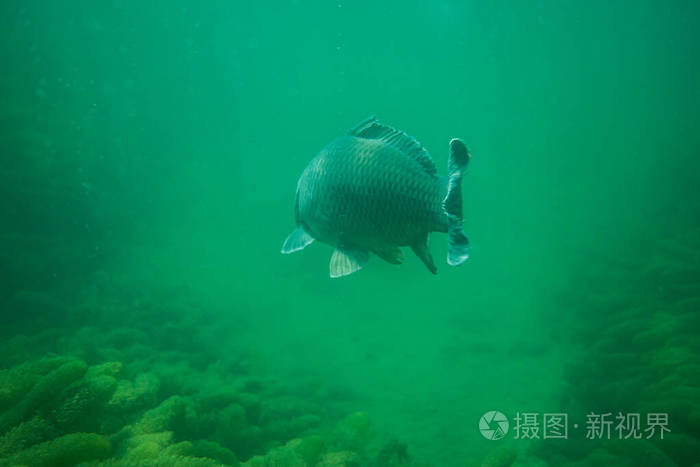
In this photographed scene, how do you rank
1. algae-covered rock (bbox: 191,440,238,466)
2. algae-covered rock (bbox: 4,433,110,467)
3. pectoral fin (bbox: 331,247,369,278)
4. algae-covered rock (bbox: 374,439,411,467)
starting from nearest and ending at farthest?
algae-covered rock (bbox: 4,433,110,467)
pectoral fin (bbox: 331,247,369,278)
algae-covered rock (bbox: 191,440,238,466)
algae-covered rock (bbox: 374,439,411,467)

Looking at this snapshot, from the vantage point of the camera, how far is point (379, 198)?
1.94m

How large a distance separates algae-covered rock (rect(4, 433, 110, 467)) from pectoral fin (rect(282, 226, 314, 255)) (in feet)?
4.84

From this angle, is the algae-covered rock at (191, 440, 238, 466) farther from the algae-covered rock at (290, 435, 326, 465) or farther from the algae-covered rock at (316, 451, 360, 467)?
the algae-covered rock at (316, 451, 360, 467)

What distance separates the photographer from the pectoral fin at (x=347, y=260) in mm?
2068

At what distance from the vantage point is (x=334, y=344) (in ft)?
33.3

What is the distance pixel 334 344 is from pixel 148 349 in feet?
17.3

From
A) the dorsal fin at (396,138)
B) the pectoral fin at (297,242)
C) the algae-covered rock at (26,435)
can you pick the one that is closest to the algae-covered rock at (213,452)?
the algae-covered rock at (26,435)

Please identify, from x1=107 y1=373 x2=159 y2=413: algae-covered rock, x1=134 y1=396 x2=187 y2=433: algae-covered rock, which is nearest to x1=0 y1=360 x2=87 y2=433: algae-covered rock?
x1=107 y1=373 x2=159 y2=413: algae-covered rock

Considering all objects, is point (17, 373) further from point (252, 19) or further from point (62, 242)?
point (252, 19)

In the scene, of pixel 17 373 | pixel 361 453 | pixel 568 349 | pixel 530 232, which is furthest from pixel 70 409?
pixel 530 232

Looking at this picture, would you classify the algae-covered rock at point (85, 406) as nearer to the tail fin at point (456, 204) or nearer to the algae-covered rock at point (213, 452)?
the algae-covered rock at point (213, 452)

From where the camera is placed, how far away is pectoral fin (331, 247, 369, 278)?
2068 millimetres

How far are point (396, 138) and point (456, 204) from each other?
640 mm

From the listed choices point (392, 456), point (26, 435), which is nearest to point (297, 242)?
point (26, 435)
